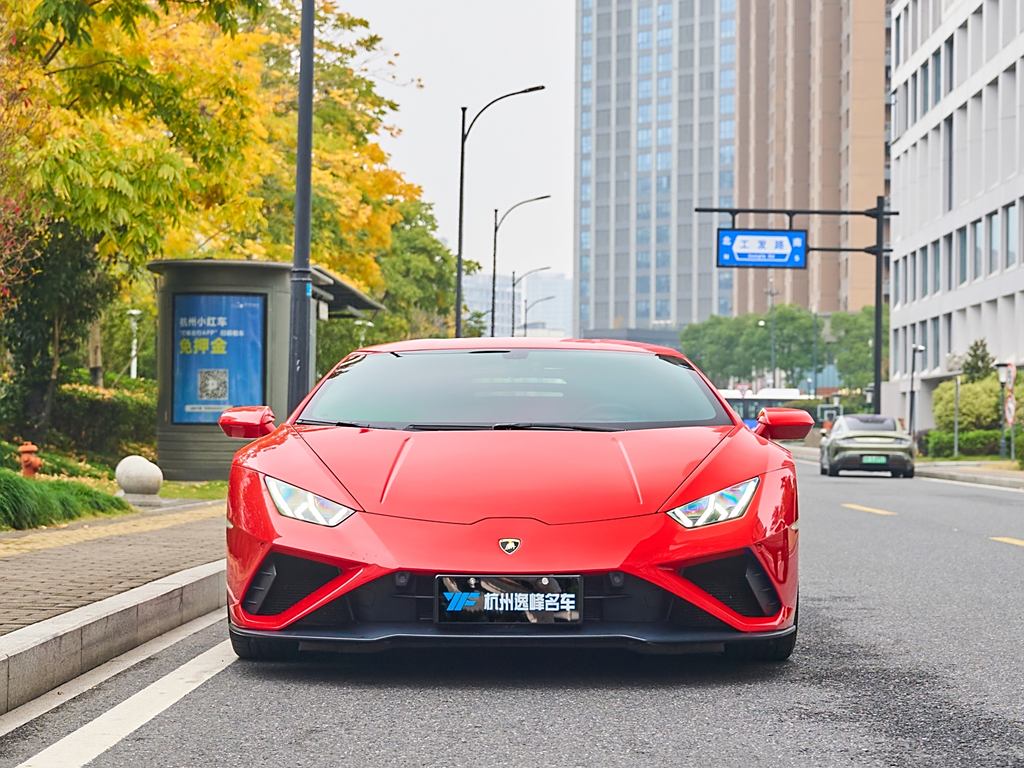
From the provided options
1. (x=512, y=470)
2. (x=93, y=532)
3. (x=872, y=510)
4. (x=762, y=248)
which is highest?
(x=762, y=248)

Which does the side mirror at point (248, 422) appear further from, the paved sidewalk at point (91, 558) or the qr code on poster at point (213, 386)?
the qr code on poster at point (213, 386)

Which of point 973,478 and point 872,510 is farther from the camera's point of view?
point 973,478

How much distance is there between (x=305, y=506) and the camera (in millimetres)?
6047

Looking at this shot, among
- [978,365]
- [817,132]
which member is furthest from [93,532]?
[817,132]

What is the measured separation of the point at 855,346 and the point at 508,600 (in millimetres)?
115093

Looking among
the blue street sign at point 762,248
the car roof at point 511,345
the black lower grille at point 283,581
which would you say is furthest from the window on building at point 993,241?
the black lower grille at point 283,581

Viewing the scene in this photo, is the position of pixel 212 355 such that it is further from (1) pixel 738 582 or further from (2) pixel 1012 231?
(2) pixel 1012 231

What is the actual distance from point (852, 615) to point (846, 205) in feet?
401

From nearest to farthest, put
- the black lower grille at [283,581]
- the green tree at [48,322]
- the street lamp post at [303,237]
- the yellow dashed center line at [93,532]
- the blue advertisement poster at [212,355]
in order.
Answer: the black lower grille at [283,581] < the yellow dashed center line at [93,532] < the street lamp post at [303,237] < the blue advertisement poster at [212,355] < the green tree at [48,322]

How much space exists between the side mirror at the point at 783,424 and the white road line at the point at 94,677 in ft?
9.35

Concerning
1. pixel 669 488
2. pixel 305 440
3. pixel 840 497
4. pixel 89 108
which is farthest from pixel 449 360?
pixel 840 497

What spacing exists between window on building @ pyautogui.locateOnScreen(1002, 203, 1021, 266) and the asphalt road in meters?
48.8

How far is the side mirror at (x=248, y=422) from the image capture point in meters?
7.42

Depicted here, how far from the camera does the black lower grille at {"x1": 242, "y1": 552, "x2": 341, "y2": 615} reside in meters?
5.91
